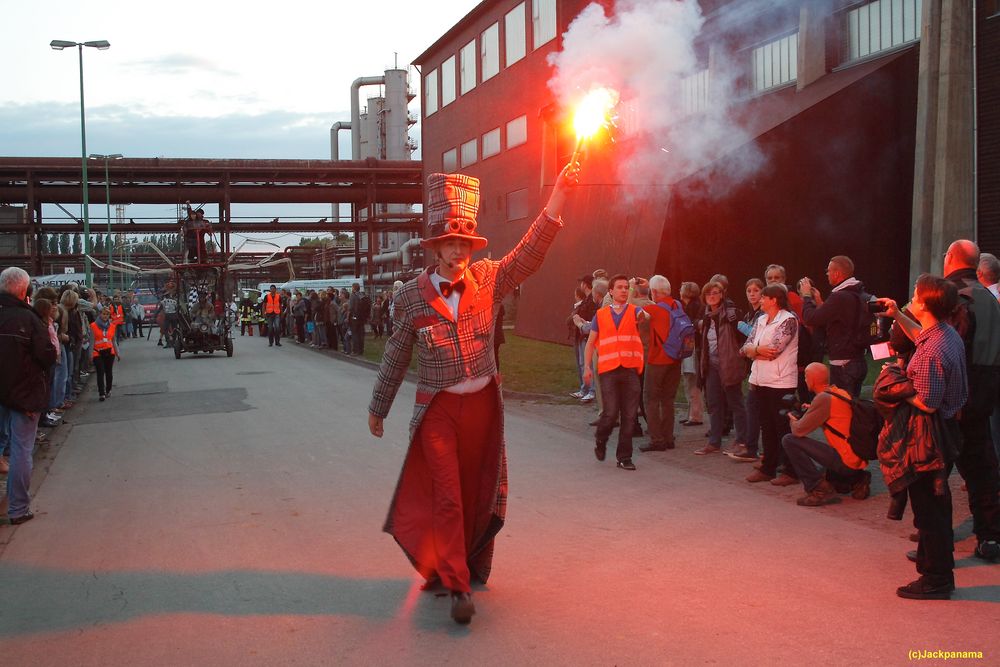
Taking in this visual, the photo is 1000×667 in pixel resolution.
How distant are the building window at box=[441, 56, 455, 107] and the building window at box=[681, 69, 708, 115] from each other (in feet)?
67.7

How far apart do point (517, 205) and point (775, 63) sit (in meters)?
16.2

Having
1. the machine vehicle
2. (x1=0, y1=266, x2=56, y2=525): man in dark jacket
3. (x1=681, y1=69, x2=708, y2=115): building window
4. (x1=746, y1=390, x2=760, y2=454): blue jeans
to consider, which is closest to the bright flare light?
(x1=746, y1=390, x2=760, y2=454): blue jeans

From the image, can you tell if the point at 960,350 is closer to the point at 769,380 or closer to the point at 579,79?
the point at 769,380

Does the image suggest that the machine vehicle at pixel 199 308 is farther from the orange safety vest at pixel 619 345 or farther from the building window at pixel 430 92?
the building window at pixel 430 92

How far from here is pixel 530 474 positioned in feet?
30.2

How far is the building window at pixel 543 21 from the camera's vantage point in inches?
1314

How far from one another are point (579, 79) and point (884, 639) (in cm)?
1209

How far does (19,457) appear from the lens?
750cm

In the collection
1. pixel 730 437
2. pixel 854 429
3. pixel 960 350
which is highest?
pixel 960 350

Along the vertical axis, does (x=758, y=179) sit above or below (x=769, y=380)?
above

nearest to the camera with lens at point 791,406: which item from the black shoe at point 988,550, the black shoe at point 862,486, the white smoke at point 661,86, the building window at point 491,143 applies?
the black shoe at point 862,486

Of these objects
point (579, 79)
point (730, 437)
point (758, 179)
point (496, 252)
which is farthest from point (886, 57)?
point (496, 252)

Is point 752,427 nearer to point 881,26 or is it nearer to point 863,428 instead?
point 863,428

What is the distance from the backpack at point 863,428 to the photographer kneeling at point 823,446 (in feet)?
0.10
